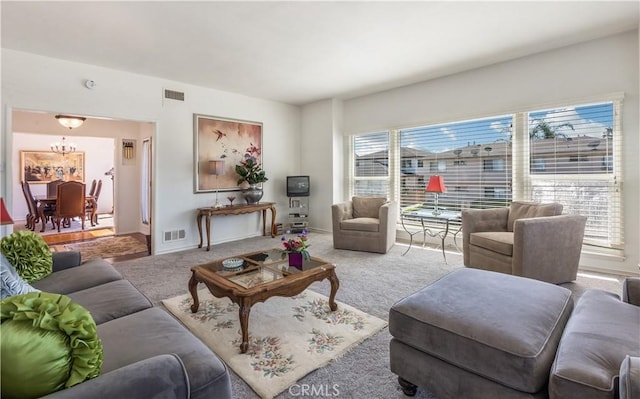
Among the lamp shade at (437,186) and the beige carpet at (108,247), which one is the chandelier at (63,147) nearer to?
the beige carpet at (108,247)

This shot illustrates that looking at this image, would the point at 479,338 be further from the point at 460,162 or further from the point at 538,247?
the point at 460,162

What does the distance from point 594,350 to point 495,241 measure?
7.73 feet

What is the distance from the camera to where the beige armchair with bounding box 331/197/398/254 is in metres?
4.43

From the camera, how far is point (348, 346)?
6.75ft

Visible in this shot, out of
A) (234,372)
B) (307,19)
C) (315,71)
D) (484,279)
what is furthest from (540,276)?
(315,71)

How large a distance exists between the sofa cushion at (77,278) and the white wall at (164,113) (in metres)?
2.41

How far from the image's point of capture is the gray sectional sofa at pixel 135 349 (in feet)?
2.96

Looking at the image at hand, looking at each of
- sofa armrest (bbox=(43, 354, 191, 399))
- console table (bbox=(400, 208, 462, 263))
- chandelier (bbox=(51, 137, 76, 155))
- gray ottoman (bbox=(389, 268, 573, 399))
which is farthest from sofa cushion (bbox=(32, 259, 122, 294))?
chandelier (bbox=(51, 137, 76, 155))

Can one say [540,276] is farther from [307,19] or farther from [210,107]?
[210,107]

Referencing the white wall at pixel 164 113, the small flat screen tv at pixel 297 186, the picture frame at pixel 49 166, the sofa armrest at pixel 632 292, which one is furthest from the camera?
the picture frame at pixel 49 166

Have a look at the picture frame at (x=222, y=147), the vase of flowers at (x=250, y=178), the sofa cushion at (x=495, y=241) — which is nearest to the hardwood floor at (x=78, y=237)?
the picture frame at (x=222, y=147)

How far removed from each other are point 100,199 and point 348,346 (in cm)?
1050

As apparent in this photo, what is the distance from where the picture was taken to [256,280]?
2332mm

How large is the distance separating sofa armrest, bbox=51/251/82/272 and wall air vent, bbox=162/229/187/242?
7.77 ft
